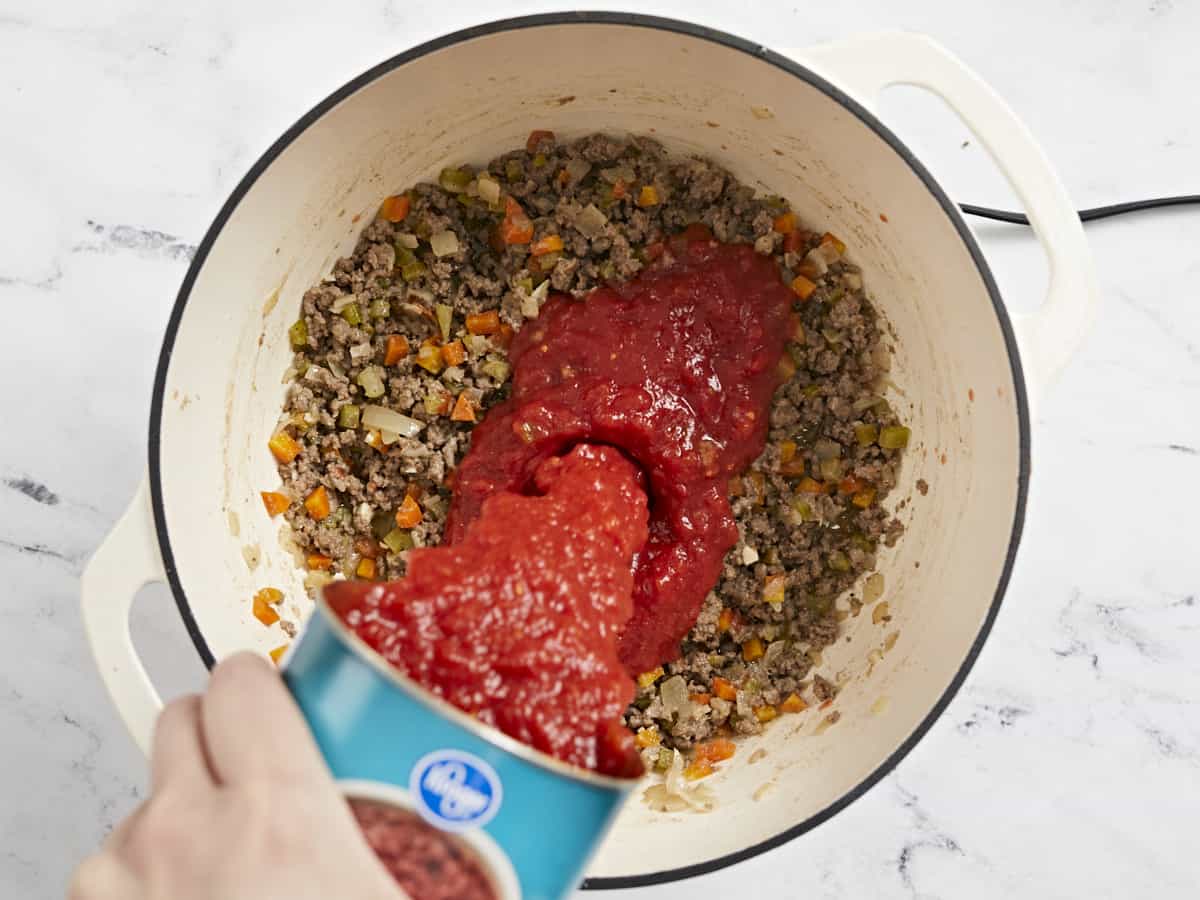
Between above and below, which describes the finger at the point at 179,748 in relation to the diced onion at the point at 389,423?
below

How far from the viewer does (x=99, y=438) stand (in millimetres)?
2189

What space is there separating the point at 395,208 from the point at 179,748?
1.15 meters

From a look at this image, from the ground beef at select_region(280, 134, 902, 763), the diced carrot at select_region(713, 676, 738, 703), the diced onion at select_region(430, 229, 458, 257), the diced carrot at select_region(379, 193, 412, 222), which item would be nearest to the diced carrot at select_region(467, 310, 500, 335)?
the ground beef at select_region(280, 134, 902, 763)

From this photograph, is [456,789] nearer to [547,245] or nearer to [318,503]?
[318,503]

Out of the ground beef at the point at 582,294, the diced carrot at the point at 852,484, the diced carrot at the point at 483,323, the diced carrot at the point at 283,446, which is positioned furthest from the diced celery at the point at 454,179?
the diced carrot at the point at 852,484

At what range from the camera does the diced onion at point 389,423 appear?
2.15 metres

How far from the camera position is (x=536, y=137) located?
7.11 ft

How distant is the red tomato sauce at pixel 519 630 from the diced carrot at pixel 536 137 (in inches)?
31.4

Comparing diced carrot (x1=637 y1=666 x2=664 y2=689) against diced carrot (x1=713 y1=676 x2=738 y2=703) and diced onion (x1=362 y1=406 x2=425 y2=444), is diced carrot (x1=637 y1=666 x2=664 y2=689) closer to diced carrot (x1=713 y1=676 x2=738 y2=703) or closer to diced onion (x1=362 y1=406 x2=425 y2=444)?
diced carrot (x1=713 y1=676 x2=738 y2=703)

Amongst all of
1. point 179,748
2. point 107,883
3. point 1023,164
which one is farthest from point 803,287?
point 107,883

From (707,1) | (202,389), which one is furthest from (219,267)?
(707,1)

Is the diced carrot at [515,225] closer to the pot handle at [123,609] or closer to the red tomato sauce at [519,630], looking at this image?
the red tomato sauce at [519,630]

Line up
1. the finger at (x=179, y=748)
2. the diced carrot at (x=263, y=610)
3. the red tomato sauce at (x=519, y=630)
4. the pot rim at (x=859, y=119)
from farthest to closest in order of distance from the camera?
the diced carrot at (x=263, y=610), the pot rim at (x=859, y=119), the red tomato sauce at (x=519, y=630), the finger at (x=179, y=748)

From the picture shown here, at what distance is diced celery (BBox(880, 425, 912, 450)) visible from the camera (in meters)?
2.18
